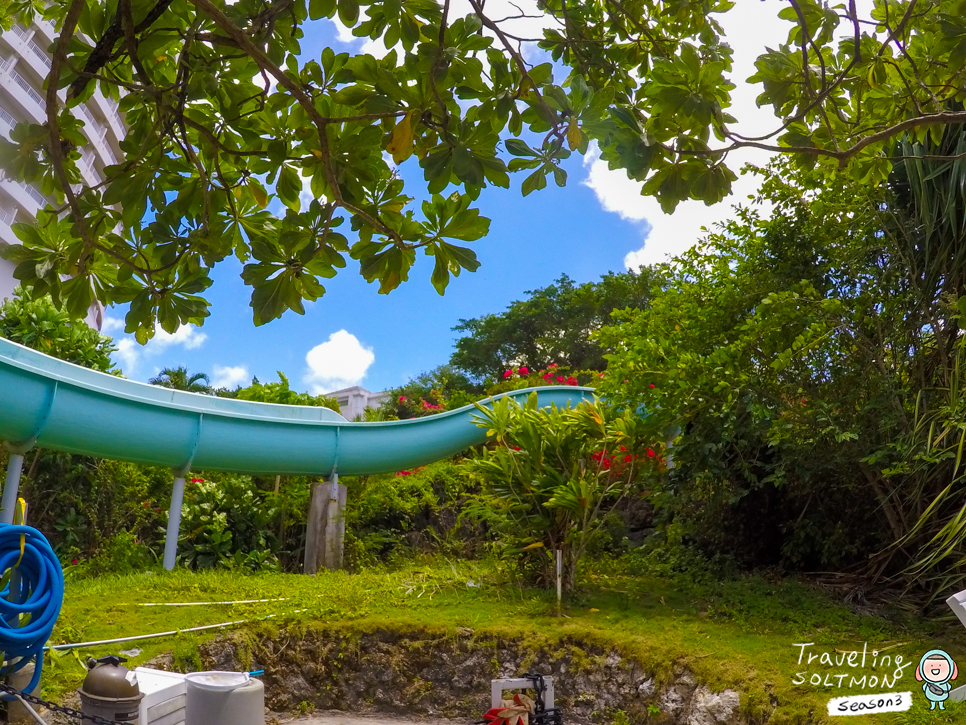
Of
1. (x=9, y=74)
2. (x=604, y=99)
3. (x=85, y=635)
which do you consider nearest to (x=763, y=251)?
(x=604, y=99)

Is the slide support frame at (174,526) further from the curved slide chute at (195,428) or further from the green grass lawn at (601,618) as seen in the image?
the green grass lawn at (601,618)

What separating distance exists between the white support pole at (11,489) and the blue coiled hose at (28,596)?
2370mm

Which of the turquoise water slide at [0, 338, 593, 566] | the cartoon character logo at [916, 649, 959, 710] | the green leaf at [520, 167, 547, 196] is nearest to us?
the green leaf at [520, 167, 547, 196]

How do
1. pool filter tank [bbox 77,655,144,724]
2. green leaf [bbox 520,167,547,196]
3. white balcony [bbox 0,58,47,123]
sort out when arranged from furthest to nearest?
white balcony [bbox 0,58,47,123] → pool filter tank [bbox 77,655,144,724] → green leaf [bbox 520,167,547,196]

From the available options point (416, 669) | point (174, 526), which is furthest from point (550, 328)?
point (416, 669)

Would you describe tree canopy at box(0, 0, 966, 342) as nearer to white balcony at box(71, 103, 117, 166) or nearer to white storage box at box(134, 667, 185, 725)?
white storage box at box(134, 667, 185, 725)

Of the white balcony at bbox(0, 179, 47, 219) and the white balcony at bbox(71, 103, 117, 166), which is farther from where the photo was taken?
the white balcony at bbox(71, 103, 117, 166)

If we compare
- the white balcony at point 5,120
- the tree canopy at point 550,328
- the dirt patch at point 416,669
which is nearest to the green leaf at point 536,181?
the dirt patch at point 416,669

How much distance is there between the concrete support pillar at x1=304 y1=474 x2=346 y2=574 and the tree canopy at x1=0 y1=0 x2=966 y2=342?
5157mm

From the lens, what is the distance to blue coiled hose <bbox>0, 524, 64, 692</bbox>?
2699 mm

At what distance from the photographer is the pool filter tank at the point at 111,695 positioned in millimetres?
2652

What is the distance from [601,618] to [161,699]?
8.51ft

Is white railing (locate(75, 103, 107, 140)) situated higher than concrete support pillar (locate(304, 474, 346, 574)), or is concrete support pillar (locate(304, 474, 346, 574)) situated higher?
white railing (locate(75, 103, 107, 140))

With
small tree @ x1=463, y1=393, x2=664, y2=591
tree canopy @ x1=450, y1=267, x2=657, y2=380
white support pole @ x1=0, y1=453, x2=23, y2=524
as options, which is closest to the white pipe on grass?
white support pole @ x1=0, y1=453, x2=23, y2=524
